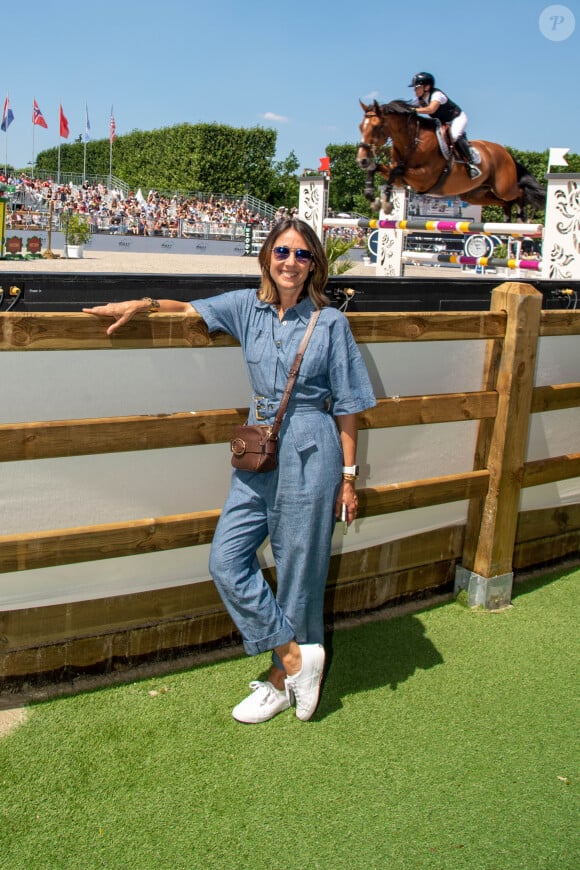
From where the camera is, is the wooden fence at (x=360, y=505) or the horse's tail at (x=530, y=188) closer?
the wooden fence at (x=360, y=505)

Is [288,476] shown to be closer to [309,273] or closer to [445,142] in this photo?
[309,273]

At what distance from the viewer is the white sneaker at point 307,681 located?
2.83 m

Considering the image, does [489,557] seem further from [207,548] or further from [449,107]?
[449,107]

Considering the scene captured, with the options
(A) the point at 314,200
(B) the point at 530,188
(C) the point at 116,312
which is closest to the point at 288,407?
(C) the point at 116,312

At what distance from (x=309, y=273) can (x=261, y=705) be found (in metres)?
1.39

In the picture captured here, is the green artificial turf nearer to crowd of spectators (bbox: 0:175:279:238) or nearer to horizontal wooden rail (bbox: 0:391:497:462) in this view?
horizontal wooden rail (bbox: 0:391:497:462)

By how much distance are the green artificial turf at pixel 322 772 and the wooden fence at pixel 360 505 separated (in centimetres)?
19

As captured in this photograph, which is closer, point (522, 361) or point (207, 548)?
point (207, 548)

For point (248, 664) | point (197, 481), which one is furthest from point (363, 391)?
point (248, 664)

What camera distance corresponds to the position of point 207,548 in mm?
3092

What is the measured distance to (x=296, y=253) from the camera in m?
2.67

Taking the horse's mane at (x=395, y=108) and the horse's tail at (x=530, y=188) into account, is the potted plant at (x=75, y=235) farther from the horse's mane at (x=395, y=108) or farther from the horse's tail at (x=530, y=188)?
the horse's mane at (x=395, y=108)

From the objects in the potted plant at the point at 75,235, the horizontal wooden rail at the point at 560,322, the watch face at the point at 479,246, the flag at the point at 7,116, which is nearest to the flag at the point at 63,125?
the flag at the point at 7,116

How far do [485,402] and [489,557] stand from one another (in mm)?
661
